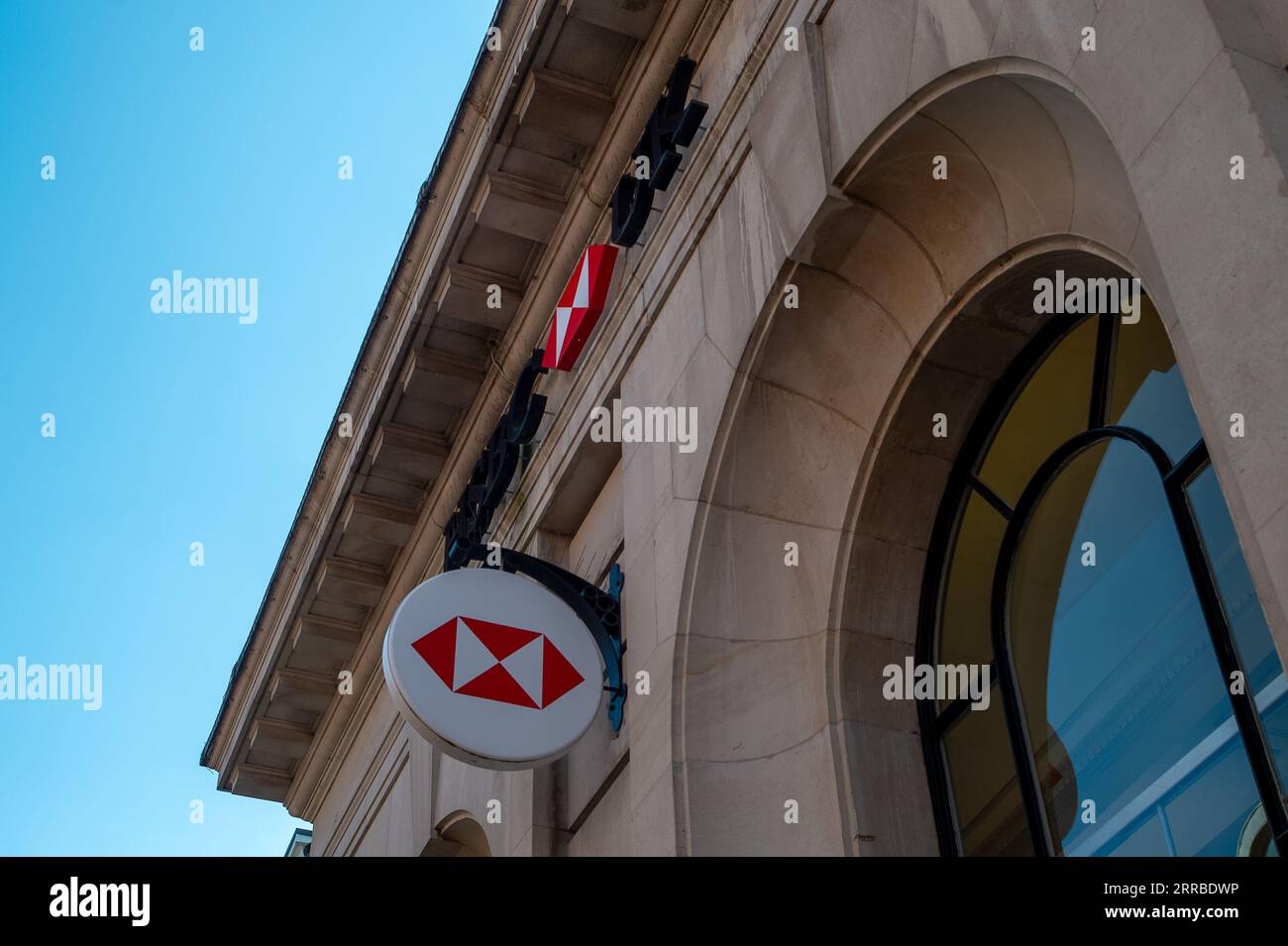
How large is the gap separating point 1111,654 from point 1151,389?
1.15 m

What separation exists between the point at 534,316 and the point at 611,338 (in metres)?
2.16

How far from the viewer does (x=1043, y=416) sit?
751 cm

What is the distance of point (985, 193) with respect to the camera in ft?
24.7

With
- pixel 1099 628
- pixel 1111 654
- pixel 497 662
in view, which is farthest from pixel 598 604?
pixel 1111 654

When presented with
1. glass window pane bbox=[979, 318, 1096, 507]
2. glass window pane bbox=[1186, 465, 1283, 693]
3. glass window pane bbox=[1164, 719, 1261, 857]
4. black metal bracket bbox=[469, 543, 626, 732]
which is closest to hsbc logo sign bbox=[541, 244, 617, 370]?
black metal bracket bbox=[469, 543, 626, 732]

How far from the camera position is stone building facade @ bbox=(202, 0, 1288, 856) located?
477 cm

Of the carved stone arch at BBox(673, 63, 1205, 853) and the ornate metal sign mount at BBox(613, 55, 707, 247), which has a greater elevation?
the ornate metal sign mount at BBox(613, 55, 707, 247)

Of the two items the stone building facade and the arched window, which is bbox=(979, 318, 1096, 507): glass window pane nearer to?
the arched window

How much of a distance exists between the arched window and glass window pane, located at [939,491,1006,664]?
0.04 feet

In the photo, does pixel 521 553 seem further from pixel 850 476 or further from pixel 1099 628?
pixel 1099 628

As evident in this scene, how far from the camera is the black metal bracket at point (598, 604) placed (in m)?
9.33
